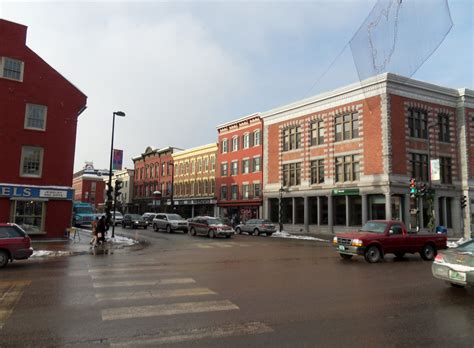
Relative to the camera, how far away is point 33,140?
82.6 feet

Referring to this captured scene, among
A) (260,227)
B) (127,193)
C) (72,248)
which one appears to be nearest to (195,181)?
(260,227)

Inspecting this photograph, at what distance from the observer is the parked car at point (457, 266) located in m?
9.13

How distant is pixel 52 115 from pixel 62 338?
23109 millimetres

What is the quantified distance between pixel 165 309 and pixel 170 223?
2870cm

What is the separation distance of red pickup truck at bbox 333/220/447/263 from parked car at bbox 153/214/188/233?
819 inches

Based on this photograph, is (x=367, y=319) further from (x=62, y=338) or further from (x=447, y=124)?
(x=447, y=124)

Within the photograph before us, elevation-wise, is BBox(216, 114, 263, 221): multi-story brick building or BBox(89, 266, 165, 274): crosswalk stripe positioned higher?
BBox(216, 114, 263, 221): multi-story brick building

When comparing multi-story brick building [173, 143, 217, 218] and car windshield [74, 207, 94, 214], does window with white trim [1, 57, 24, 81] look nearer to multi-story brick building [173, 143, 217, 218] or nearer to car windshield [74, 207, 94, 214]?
car windshield [74, 207, 94, 214]

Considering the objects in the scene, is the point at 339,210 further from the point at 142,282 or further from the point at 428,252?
the point at 142,282

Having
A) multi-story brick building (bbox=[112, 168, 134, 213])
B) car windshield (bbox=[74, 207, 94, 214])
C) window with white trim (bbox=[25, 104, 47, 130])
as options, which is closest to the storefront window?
window with white trim (bbox=[25, 104, 47, 130])

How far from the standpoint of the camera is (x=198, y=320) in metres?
6.82

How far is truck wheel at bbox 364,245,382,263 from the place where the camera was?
51.0 ft

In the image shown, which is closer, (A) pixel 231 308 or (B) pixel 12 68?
(A) pixel 231 308

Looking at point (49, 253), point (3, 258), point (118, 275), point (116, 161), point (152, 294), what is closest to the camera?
point (152, 294)
